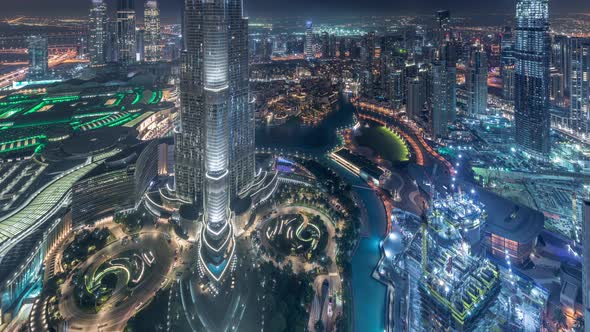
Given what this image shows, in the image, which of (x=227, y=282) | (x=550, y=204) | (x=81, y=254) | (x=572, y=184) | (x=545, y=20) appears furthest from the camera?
(x=545, y=20)

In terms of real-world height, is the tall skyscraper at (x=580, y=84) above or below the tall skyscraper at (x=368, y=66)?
below


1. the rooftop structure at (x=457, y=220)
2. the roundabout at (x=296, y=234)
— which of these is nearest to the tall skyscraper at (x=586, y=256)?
the rooftop structure at (x=457, y=220)

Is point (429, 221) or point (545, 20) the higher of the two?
point (545, 20)

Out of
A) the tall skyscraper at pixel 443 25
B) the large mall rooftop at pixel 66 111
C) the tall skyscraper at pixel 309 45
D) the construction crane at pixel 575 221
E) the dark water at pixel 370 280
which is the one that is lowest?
the dark water at pixel 370 280

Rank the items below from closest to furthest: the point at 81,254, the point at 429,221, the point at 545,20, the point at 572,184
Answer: the point at 429,221
the point at 81,254
the point at 572,184
the point at 545,20

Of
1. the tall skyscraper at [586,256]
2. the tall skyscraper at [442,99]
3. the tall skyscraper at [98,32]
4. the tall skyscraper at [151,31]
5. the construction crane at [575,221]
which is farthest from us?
the tall skyscraper at [151,31]

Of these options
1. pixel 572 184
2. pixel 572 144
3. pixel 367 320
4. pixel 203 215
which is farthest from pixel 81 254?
pixel 572 144

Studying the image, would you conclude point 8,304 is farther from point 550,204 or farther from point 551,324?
point 550,204

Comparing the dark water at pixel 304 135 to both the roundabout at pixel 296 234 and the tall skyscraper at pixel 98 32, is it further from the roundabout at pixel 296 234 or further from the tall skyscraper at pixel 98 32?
the tall skyscraper at pixel 98 32

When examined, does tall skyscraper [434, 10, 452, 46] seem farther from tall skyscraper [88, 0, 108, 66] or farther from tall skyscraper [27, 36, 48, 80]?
tall skyscraper [27, 36, 48, 80]
